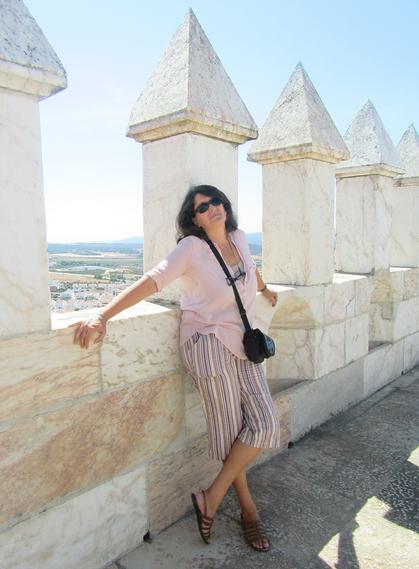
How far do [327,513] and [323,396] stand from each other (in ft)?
4.01

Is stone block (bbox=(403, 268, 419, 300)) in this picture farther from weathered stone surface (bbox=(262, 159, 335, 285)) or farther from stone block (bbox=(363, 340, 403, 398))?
weathered stone surface (bbox=(262, 159, 335, 285))

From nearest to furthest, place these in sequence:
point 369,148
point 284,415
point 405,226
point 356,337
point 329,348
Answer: point 284,415, point 329,348, point 356,337, point 369,148, point 405,226

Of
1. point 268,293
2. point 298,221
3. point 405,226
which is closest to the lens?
point 268,293

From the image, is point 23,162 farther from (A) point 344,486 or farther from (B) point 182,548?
(A) point 344,486

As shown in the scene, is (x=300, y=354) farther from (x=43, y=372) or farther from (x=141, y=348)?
(x=43, y=372)

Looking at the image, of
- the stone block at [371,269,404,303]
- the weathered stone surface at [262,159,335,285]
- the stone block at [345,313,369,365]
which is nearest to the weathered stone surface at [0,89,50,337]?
the weathered stone surface at [262,159,335,285]

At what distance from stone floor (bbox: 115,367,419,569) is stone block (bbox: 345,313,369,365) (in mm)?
634

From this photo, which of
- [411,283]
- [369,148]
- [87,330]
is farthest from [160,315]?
[411,283]

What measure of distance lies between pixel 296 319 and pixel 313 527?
1.54m

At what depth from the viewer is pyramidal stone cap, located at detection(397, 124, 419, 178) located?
200 inches

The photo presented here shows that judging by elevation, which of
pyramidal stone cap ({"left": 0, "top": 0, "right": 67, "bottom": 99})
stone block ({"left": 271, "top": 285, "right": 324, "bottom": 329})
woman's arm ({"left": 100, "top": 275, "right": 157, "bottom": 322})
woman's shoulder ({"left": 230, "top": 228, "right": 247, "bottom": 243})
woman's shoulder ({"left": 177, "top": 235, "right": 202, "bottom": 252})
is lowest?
stone block ({"left": 271, "top": 285, "right": 324, "bottom": 329})

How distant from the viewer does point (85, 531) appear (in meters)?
2.14

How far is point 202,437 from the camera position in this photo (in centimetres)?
271

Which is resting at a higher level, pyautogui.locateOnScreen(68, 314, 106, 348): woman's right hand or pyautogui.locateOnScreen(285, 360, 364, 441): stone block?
pyautogui.locateOnScreen(68, 314, 106, 348): woman's right hand
